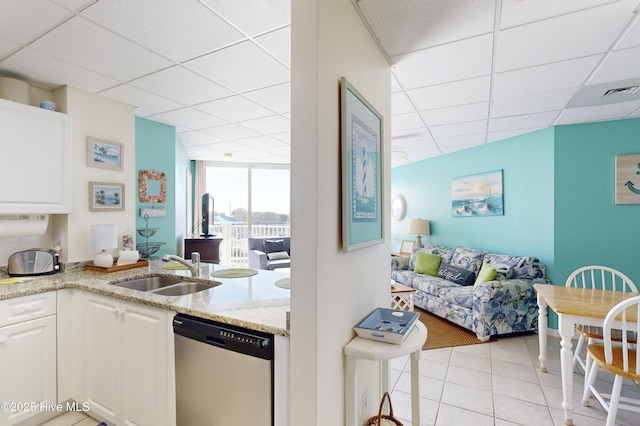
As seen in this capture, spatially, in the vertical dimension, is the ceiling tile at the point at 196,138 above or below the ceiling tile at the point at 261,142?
below

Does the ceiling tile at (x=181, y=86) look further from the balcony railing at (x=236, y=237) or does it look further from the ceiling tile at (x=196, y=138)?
the balcony railing at (x=236, y=237)

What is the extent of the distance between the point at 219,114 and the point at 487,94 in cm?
266

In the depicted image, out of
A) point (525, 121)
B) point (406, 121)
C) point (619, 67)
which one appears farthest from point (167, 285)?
point (525, 121)

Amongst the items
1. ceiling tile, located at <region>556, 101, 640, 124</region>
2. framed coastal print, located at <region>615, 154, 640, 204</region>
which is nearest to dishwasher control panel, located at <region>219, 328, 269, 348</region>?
ceiling tile, located at <region>556, 101, 640, 124</region>

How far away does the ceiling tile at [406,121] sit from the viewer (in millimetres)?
3201

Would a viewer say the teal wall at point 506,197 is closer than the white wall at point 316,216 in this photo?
No

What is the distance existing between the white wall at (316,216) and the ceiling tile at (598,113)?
9.97 feet

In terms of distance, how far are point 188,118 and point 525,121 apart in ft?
12.6

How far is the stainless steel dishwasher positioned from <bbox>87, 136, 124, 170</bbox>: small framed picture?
1.93 m

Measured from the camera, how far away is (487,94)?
2611 millimetres

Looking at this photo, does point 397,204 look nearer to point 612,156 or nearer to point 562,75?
point 612,156

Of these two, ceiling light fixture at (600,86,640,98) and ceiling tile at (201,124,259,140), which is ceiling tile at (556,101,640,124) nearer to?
ceiling light fixture at (600,86,640,98)

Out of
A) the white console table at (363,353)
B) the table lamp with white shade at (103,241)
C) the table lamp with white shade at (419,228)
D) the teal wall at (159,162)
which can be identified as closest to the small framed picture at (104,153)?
the teal wall at (159,162)

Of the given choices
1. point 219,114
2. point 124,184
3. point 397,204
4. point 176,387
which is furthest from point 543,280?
point 124,184
